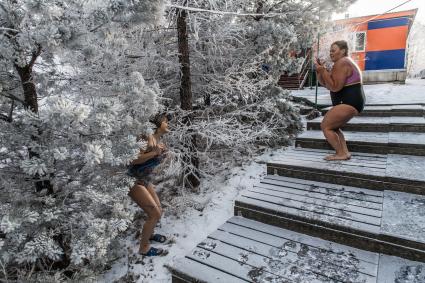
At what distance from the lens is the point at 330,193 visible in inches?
141

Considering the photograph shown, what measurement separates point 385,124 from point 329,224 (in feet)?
10.7

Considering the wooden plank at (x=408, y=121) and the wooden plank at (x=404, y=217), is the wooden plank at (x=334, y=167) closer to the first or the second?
the wooden plank at (x=404, y=217)

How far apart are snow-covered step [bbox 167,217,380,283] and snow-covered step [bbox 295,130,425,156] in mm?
2371

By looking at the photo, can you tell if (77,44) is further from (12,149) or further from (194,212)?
(194,212)

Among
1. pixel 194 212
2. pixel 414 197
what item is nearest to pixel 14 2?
pixel 194 212

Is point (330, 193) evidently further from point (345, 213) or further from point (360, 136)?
point (360, 136)

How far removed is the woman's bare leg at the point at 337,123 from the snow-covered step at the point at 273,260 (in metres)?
1.82

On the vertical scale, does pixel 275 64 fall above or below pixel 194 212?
above

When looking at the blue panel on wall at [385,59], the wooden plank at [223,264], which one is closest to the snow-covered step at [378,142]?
the wooden plank at [223,264]

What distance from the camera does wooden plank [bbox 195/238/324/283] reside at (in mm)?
2410

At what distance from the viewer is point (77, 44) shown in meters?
2.22

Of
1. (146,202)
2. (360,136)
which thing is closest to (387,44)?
(360,136)

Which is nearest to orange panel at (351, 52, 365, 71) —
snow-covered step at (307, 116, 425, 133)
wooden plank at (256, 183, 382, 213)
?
snow-covered step at (307, 116, 425, 133)

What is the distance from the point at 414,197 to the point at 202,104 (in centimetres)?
435
